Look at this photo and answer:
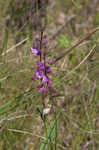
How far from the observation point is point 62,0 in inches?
119

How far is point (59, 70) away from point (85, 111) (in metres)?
0.27

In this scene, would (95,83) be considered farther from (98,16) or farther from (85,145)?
(98,16)

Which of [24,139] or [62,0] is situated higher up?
[62,0]

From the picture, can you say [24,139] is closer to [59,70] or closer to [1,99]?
[1,99]

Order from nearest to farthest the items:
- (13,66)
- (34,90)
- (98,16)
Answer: (34,90) < (13,66) < (98,16)

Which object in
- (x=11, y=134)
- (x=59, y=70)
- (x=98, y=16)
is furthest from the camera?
(x=98, y=16)

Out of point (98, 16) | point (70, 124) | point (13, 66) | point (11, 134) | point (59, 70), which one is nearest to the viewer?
point (11, 134)

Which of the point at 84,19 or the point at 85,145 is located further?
the point at 84,19

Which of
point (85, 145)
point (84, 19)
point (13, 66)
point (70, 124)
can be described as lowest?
point (85, 145)

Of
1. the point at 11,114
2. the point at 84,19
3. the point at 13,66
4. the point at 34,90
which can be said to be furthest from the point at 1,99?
the point at 84,19

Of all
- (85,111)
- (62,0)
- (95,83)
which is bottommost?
(85,111)

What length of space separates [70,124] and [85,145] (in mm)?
158

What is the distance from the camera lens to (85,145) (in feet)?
4.78

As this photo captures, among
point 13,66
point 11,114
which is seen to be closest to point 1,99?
point 11,114
